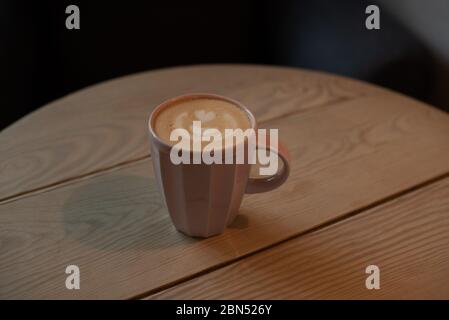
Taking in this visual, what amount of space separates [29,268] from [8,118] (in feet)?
2.91

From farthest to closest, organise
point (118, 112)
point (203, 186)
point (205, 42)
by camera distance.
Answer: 1. point (205, 42)
2. point (118, 112)
3. point (203, 186)

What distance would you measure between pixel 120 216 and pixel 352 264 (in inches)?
10.8

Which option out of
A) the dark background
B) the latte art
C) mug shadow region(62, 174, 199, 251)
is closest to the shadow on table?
mug shadow region(62, 174, 199, 251)

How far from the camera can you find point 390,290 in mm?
541

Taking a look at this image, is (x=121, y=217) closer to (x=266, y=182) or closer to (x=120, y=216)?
(x=120, y=216)

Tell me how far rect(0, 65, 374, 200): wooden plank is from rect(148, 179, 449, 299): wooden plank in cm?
25

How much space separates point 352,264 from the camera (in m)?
0.57

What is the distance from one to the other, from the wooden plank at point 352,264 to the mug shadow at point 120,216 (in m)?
0.08

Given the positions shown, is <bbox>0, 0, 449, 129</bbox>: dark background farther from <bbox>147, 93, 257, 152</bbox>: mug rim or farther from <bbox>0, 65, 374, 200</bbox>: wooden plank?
<bbox>147, 93, 257, 152</bbox>: mug rim

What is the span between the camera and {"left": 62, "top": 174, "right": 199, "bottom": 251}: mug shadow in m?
0.59

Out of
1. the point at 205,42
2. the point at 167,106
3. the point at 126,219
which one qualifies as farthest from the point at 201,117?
the point at 205,42

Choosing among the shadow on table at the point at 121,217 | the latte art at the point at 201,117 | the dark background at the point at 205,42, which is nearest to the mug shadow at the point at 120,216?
the shadow on table at the point at 121,217

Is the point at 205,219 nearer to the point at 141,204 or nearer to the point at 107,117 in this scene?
the point at 141,204
